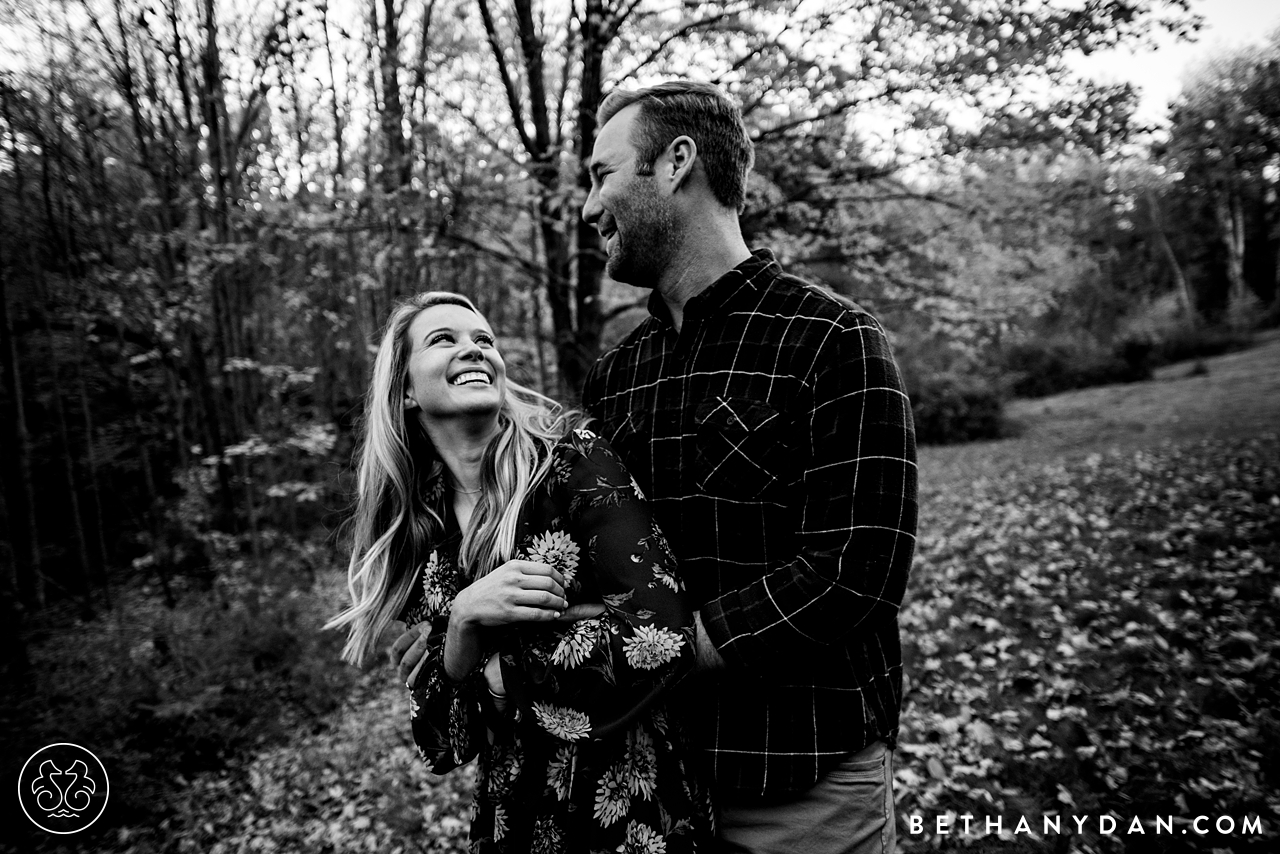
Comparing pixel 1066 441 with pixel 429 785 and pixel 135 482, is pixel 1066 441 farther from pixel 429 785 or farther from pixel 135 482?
pixel 135 482

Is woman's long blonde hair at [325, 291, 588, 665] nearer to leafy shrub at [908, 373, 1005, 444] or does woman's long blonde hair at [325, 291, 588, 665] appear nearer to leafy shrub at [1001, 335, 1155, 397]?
leafy shrub at [908, 373, 1005, 444]

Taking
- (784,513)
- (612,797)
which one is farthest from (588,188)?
(612,797)

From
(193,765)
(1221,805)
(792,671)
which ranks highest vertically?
(792,671)

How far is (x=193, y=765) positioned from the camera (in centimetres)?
561

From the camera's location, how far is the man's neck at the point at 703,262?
1796mm

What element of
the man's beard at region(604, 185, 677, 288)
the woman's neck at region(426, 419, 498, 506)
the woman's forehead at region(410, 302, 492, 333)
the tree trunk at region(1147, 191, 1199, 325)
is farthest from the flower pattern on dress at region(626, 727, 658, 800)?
the tree trunk at region(1147, 191, 1199, 325)

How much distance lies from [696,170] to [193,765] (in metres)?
6.44

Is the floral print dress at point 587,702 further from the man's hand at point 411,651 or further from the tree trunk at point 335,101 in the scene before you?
the tree trunk at point 335,101

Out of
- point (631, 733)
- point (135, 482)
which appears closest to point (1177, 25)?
point (631, 733)

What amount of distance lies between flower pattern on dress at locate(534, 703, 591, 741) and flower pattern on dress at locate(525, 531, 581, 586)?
27 centimetres

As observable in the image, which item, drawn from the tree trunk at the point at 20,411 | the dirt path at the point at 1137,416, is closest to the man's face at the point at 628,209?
the tree trunk at the point at 20,411

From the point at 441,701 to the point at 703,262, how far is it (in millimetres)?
1292

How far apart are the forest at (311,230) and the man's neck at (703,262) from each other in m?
1.58

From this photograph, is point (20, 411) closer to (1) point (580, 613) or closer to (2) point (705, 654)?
(1) point (580, 613)
